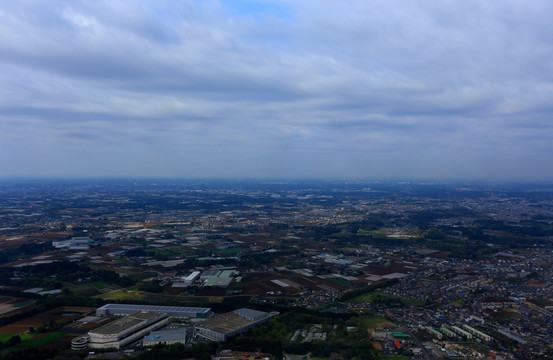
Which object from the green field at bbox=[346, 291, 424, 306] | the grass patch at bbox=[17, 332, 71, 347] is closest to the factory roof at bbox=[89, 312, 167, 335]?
the grass patch at bbox=[17, 332, 71, 347]

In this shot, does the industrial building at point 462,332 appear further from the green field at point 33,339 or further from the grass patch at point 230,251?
the grass patch at point 230,251

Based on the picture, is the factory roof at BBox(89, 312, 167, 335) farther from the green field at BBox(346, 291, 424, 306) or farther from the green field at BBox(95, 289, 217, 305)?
the green field at BBox(346, 291, 424, 306)

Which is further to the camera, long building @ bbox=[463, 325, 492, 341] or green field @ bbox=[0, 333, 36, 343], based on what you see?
long building @ bbox=[463, 325, 492, 341]

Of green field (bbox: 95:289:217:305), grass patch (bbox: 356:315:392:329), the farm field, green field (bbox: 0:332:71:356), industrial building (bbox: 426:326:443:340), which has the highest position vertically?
industrial building (bbox: 426:326:443:340)

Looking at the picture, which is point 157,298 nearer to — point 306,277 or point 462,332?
point 306,277

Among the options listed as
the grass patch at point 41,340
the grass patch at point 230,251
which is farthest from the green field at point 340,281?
the grass patch at point 41,340

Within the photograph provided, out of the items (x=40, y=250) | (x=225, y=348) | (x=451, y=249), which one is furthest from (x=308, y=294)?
(x=40, y=250)

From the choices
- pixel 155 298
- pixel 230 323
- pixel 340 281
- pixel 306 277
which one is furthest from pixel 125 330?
pixel 340 281
